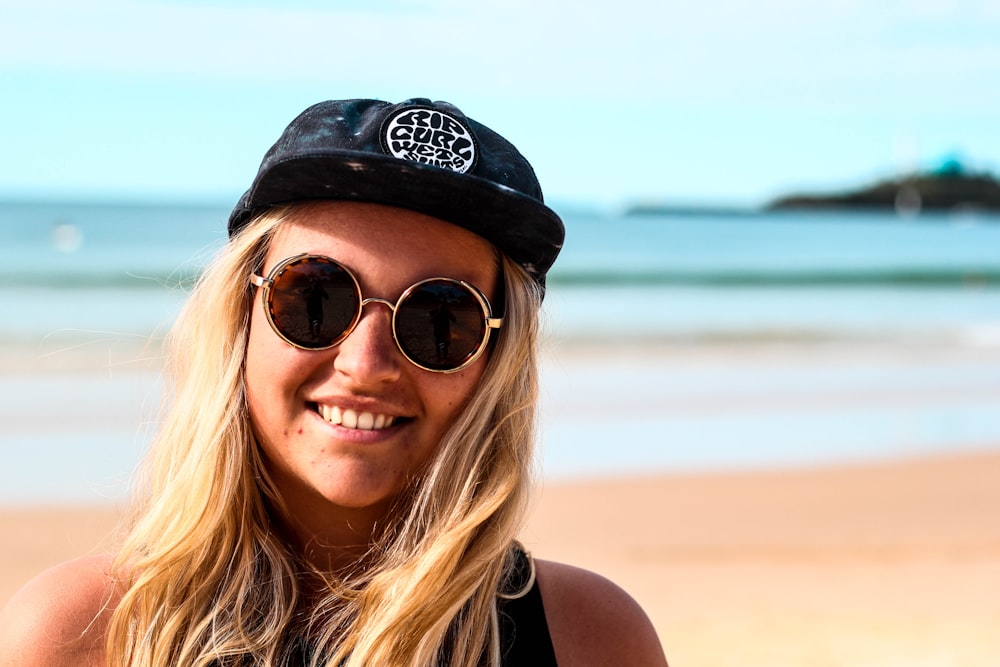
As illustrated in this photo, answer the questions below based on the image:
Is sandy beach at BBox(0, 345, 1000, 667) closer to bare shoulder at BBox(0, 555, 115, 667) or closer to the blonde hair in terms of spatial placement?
the blonde hair

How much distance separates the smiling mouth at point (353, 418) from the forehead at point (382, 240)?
228 millimetres

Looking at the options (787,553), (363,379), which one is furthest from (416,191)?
(787,553)

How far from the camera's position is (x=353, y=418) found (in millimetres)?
1782

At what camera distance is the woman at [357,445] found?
1.76 metres

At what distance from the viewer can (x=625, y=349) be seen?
15500mm

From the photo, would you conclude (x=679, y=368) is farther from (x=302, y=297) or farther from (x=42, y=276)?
(x=42, y=276)

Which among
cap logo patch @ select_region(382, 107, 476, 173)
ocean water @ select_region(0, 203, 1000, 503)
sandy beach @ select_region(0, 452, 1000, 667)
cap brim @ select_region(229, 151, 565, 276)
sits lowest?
sandy beach @ select_region(0, 452, 1000, 667)

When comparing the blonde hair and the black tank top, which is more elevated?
the blonde hair

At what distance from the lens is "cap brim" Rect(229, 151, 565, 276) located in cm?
172

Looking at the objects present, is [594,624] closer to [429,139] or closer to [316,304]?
[316,304]

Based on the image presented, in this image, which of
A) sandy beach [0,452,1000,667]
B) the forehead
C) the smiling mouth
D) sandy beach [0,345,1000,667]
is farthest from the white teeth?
sandy beach [0,345,1000,667]

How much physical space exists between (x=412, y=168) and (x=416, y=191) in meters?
0.05

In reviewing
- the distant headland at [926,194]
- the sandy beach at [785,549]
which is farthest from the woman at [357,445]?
the distant headland at [926,194]

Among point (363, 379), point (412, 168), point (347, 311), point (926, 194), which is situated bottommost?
point (363, 379)
